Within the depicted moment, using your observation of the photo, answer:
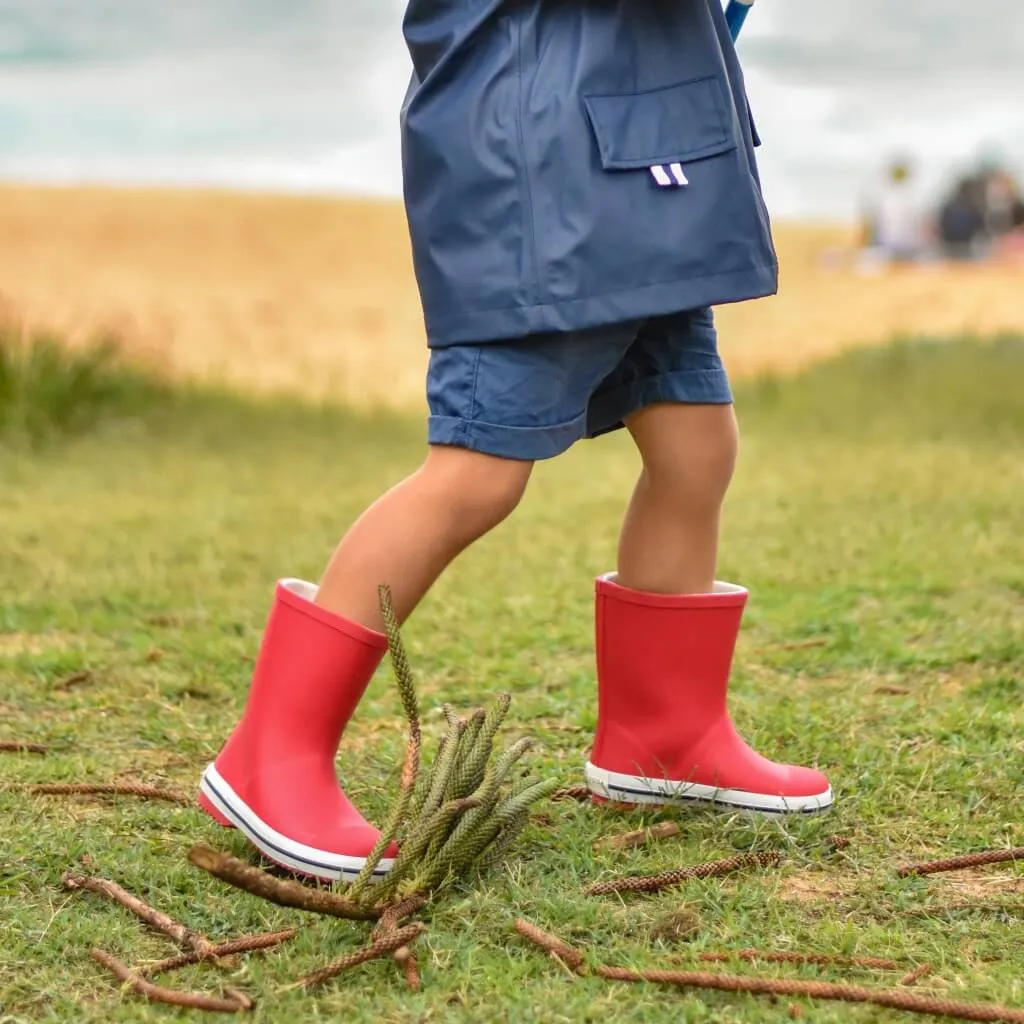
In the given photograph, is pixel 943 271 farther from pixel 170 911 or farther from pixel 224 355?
pixel 170 911

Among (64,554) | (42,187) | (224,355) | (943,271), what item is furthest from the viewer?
(42,187)

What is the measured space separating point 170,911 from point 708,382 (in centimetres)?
94

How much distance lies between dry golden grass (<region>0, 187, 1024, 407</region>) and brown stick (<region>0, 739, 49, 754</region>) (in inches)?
247

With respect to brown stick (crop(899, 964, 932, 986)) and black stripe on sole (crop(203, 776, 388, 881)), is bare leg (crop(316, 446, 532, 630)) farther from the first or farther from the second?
brown stick (crop(899, 964, 932, 986))

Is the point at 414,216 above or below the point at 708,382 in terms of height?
above

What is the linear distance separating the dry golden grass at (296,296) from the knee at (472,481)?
7000 millimetres

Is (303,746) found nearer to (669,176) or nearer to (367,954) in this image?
(367,954)

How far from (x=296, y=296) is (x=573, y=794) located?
1363 cm

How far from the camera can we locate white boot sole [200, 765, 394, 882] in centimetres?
175

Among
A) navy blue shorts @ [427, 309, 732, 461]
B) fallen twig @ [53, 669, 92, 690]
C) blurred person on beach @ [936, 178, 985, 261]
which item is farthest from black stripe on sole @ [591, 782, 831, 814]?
blurred person on beach @ [936, 178, 985, 261]

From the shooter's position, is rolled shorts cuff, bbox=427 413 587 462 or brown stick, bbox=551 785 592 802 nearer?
rolled shorts cuff, bbox=427 413 587 462

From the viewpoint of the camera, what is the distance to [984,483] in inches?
202

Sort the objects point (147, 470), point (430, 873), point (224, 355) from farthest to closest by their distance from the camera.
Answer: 1. point (224, 355)
2. point (147, 470)
3. point (430, 873)

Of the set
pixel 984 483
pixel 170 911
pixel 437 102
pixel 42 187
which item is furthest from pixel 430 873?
pixel 42 187
